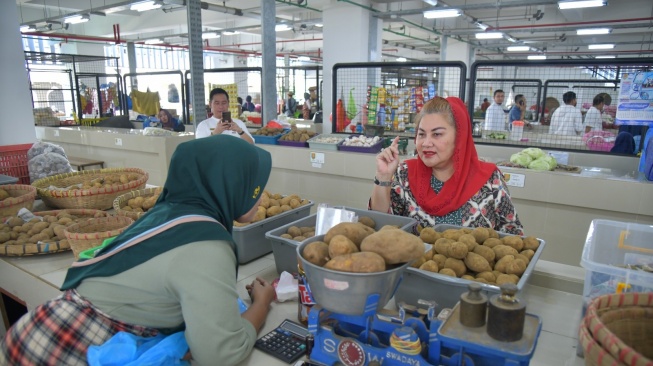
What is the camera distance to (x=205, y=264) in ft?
3.84

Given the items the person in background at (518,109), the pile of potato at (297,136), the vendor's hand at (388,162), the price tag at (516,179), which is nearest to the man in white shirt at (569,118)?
the person in background at (518,109)

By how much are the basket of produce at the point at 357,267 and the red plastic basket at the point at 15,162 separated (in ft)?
10.7

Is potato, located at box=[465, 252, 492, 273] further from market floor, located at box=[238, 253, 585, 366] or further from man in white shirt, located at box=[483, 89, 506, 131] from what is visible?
man in white shirt, located at box=[483, 89, 506, 131]

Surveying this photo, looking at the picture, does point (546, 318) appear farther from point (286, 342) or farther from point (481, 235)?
point (286, 342)

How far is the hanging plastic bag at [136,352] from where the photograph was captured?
113 cm

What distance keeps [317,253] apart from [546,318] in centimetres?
86

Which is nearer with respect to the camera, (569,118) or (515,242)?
(515,242)

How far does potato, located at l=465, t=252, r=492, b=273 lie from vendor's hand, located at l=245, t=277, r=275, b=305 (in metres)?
0.68

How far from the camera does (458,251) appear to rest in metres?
1.34

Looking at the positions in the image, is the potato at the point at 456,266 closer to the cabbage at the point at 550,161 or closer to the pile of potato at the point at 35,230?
the pile of potato at the point at 35,230

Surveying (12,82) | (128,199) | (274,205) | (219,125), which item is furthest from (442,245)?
(12,82)

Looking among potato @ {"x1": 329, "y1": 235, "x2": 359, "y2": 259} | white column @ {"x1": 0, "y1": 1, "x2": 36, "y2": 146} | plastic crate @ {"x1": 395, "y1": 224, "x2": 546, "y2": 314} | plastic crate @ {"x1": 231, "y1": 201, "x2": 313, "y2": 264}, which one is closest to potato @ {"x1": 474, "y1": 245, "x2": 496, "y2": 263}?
plastic crate @ {"x1": 395, "y1": 224, "x2": 546, "y2": 314}

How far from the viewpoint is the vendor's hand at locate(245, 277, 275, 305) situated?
1466 millimetres

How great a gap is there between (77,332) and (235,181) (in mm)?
615
